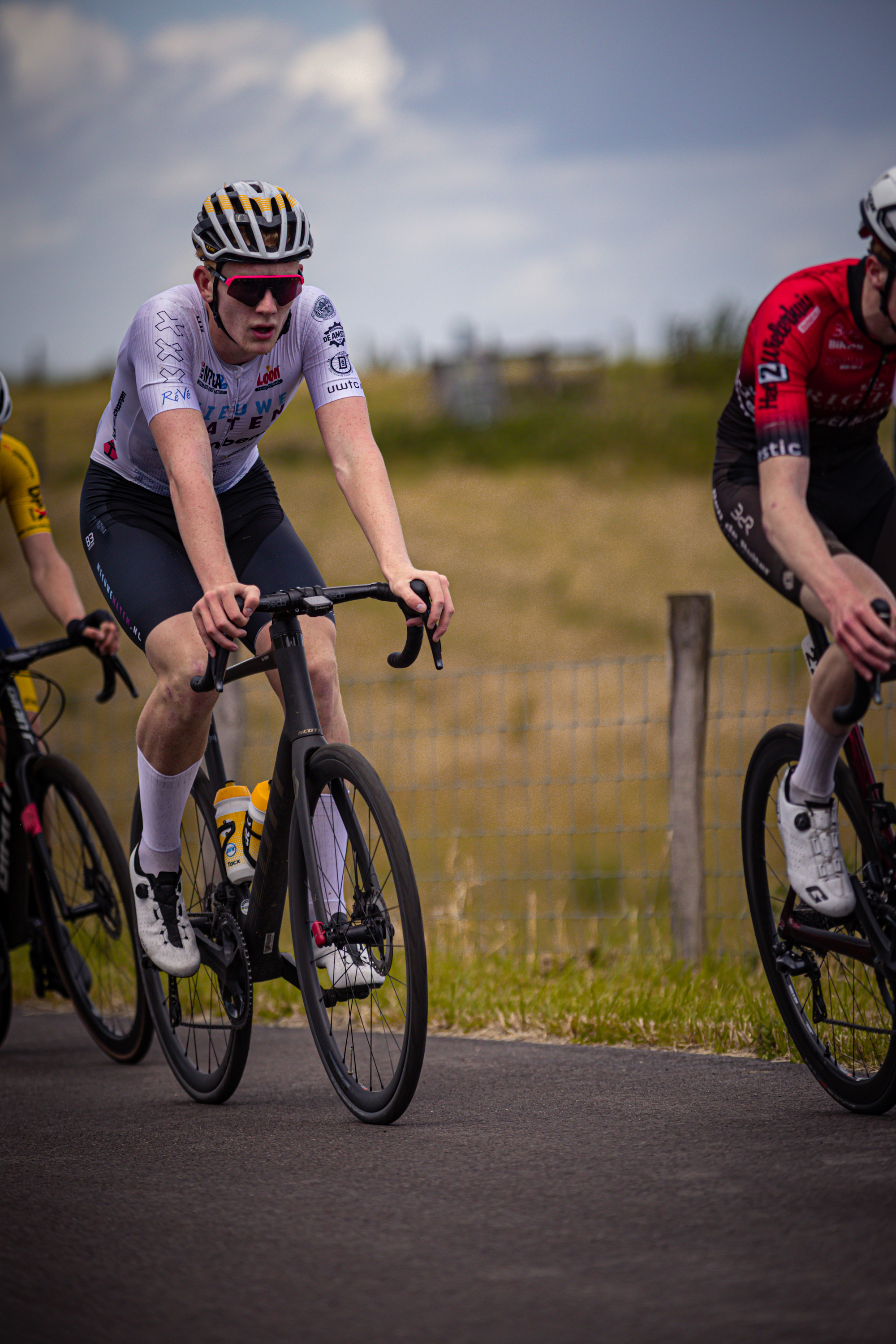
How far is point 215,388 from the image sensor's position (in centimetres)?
378

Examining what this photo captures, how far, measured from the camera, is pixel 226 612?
319 centimetres

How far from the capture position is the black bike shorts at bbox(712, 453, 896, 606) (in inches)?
132

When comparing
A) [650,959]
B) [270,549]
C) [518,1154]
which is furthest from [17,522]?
[518,1154]

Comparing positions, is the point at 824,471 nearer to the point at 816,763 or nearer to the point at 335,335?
the point at 816,763

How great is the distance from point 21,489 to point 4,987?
1904 mm

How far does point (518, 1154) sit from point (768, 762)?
1182 millimetres

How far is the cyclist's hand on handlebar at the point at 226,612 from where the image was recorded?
10.5 ft

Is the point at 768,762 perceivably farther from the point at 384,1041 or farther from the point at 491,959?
the point at 491,959

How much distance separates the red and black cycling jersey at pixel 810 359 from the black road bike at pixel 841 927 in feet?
1.60

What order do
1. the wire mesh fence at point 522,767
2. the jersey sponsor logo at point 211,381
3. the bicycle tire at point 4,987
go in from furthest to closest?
the wire mesh fence at point 522,767 → the bicycle tire at point 4,987 → the jersey sponsor logo at point 211,381

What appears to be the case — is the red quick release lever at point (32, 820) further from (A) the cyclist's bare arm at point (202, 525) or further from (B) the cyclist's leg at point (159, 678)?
(A) the cyclist's bare arm at point (202, 525)

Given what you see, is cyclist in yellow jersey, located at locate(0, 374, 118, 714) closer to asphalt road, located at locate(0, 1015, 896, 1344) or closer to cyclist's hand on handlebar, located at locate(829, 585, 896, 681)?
asphalt road, located at locate(0, 1015, 896, 1344)

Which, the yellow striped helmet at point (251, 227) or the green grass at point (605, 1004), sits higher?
the yellow striped helmet at point (251, 227)

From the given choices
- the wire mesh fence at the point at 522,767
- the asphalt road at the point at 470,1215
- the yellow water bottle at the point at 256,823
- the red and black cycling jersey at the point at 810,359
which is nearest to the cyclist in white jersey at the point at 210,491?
the yellow water bottle at the point at 256,823
